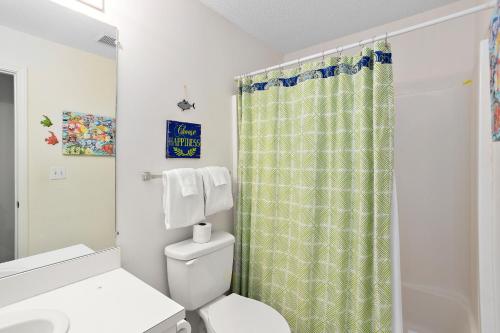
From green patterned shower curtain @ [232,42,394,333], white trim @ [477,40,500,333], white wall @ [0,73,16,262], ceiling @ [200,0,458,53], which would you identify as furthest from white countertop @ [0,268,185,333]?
ceiling @ [200,0,458,53]

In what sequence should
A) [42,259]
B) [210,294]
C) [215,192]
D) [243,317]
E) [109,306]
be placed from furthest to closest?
1. [215,192]
2. [210,294]
3. [243,317]
4. [42,259]
5. [109,306]

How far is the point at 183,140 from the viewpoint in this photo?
1483 mm

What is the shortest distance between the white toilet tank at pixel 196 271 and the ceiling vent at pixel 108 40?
111 cm

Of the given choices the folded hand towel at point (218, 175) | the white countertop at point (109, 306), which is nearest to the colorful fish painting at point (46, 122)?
the white countertop at point (109, 306)

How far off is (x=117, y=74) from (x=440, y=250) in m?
2.36

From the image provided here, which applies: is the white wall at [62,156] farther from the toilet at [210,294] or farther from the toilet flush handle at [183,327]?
the toilet flush handle at [183,327]

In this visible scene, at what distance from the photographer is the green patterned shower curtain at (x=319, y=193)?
1.19 meters

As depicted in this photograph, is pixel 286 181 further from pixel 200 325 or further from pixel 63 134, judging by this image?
pixel 63 134

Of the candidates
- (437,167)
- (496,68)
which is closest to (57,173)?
(496,68)

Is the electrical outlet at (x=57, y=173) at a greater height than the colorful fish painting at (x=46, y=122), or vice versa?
the colorful fish painting at (x=46, y=122)

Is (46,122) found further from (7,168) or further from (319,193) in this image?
(319,193)

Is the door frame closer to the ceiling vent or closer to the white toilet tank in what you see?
the ceiling vent

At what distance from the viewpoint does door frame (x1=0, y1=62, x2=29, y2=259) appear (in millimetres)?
894

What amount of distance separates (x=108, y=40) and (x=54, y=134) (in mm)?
531
